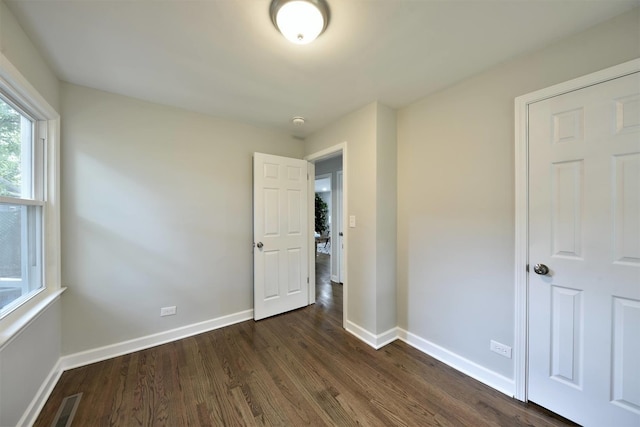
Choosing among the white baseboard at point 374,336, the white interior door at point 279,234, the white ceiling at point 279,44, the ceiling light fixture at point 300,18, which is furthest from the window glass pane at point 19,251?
the white baseboard at point 374,336

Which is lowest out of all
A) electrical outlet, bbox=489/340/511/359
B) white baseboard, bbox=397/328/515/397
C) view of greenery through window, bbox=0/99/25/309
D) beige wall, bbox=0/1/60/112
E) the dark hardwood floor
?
the dark hardwood floor

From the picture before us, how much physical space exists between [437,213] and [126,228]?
9.33ft

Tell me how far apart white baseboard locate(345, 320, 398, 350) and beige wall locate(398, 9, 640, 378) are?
16 cm

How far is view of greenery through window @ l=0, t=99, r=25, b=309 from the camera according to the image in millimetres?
1374

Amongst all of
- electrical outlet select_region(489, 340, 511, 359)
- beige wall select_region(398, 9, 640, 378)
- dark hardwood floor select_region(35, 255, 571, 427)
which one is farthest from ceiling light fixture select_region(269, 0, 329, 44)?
electrical outlet select_region(489, 340, 511, 359)

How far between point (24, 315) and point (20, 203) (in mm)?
687

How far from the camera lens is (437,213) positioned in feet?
7.00

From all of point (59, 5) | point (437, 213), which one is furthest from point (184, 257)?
point (437, 213)

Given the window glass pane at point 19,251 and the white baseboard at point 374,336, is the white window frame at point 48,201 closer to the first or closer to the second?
the window glass pane at point 19,251

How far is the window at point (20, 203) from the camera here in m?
1.39

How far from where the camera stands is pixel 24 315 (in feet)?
4.73

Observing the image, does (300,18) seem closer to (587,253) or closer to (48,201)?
(587,253)

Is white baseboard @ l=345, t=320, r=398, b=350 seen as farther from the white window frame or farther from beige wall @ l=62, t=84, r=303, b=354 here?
the white window frame

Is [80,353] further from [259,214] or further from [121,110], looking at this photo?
[121,110]
